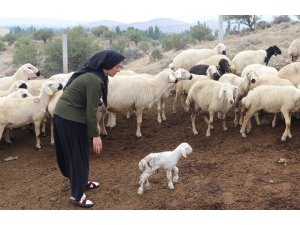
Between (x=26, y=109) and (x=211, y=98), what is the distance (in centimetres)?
395

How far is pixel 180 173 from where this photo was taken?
7.06 metres

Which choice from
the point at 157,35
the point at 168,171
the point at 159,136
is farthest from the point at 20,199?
the point at 157,35

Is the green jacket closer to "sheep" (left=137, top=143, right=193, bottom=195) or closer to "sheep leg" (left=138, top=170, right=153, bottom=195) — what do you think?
"sheep" (left=137, top=143, right=193, bottom=195)

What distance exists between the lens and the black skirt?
5559mm

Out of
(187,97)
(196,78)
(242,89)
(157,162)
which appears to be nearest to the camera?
(157,162)

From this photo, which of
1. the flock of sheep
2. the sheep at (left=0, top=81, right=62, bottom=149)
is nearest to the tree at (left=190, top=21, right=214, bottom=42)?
the flock of sheep

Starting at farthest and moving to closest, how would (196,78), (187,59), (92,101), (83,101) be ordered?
(187,59) → (196,78) → (83,101) → (92,101)

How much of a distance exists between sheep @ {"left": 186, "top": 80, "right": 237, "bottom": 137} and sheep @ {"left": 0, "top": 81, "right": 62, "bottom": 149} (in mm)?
3019

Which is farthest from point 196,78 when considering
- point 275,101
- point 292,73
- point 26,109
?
point 26,109

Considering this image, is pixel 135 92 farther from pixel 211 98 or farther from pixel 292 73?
pixel 292 73

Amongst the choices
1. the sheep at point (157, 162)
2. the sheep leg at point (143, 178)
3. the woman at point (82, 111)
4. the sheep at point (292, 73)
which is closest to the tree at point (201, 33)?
the sheep at point (292, 73)

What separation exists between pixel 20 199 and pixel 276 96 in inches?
203

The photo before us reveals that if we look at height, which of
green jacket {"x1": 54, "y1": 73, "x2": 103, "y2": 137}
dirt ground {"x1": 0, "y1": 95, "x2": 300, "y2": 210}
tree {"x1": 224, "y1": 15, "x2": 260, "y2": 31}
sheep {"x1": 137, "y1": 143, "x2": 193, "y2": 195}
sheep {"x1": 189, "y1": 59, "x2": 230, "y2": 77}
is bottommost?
dirt ground {"x1": 0, "y1": 95, "x2": 300, "y2": 210}

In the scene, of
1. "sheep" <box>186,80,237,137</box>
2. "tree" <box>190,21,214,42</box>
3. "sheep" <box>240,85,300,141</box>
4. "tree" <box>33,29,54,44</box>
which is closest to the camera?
"sheep" <box>240,85,300,141</box>
